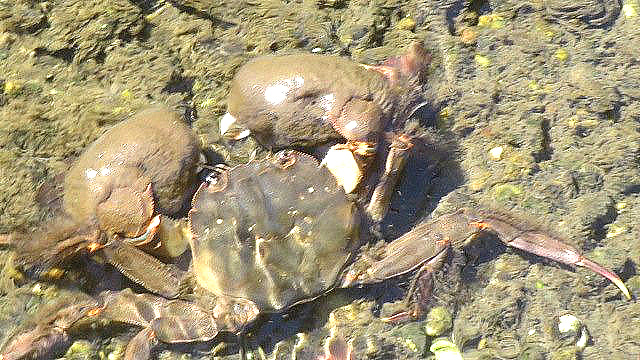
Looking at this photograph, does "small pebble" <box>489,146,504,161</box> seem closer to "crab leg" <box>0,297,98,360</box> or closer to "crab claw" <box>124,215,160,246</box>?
"crab claw" <box>124,215,160,246</box>

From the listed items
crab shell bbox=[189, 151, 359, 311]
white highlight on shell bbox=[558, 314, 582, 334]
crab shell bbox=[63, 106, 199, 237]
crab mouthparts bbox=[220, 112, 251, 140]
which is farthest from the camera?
white highlight on shell bbox=[558, 314, 582, 334]

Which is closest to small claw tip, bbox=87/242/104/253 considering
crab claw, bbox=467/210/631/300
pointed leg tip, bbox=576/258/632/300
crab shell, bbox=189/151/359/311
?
crab shell, bbox=189/151/359/311

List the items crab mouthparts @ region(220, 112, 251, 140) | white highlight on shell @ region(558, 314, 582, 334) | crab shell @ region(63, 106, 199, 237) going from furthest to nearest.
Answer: white highlight on shell @ region(558, 314, 582, 334) < crab mouthparts @ region(220, 112, 251, 140) < crab shell @ region(63, 106, 199, 237)

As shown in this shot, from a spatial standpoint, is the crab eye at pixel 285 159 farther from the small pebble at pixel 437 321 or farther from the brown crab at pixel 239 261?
the small pebble at pixel 437 321

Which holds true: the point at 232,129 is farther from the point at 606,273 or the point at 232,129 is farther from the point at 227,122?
the point at 606,273

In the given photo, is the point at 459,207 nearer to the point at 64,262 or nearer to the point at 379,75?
the point at 379,75

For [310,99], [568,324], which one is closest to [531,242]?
[568,324]

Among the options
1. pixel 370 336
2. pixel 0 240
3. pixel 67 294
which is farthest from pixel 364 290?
pixel 0 240
